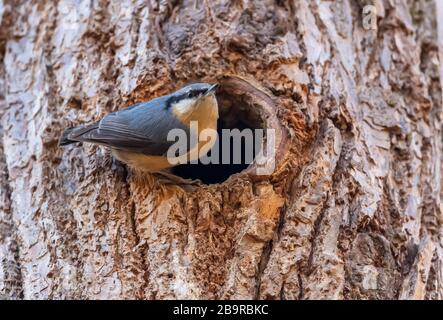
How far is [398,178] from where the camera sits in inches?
126

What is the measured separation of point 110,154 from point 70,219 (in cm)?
38

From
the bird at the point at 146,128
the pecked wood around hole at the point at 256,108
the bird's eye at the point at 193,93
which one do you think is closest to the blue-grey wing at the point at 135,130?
the bird at the point at 146,128

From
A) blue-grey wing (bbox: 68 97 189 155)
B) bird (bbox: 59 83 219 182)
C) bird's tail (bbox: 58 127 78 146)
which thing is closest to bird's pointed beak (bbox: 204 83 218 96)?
bird (bbox: 59 83 219 182)

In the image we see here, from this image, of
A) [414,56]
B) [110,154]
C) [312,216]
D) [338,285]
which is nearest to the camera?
[338,285]

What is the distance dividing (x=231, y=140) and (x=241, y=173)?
595mm

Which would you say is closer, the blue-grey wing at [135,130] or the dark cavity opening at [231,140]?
the blue-grey wing at [135,130]

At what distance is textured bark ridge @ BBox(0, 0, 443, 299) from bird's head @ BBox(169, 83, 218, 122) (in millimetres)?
144

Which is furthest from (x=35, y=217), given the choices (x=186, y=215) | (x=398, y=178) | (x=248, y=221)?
(x=398, y=178)

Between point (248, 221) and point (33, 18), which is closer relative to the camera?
point (248, 221)

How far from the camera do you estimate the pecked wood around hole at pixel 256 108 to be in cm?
301

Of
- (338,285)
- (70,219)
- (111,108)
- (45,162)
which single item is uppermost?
(111,108)

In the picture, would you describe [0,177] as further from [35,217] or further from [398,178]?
[398,178]

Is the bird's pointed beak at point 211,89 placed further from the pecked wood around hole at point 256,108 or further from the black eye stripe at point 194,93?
the pecked wood around hole at point 256,108

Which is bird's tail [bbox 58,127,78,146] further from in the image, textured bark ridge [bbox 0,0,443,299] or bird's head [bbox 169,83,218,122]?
bird's head [bbox 169,83,218,122]
